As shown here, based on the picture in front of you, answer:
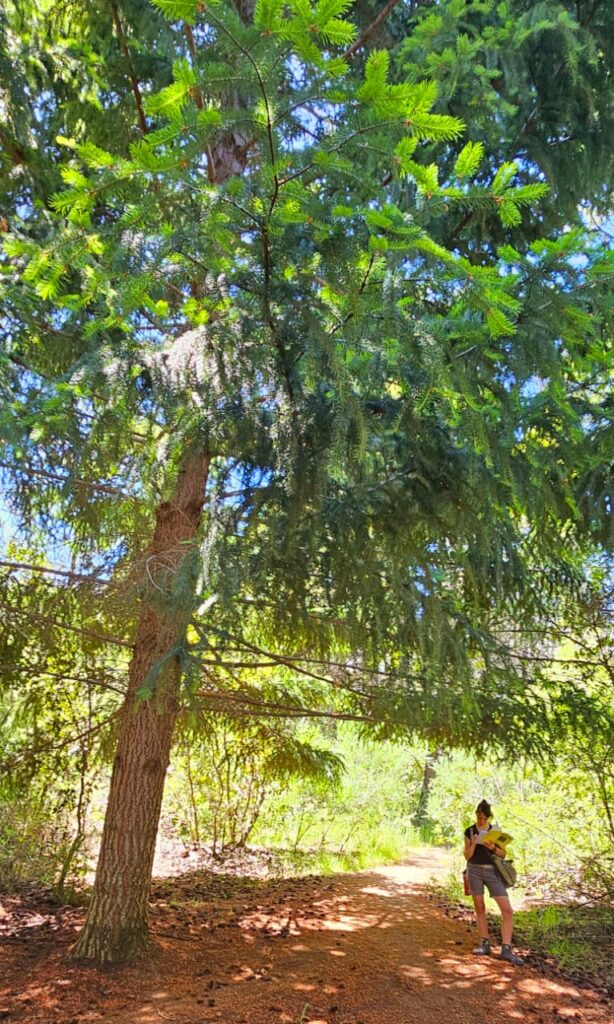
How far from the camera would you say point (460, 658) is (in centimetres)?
402

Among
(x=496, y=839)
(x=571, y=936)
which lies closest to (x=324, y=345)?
(x=496, y=839)

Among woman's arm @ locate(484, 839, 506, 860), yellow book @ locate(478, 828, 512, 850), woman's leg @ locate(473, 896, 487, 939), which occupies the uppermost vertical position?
yellow book @ locate(478, 828, 512, 850)

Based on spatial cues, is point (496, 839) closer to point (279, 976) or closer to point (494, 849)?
point (494, 849)

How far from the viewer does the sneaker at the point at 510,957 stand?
4941mm

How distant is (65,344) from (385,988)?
461 centimetres

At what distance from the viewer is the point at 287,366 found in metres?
3.11

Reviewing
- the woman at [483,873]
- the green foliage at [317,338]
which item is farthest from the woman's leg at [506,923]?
the green foliage at [317,338]

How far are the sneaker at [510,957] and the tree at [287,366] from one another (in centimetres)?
157

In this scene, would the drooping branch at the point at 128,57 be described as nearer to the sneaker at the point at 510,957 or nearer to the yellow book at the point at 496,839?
the yellow book at the point at 496,839

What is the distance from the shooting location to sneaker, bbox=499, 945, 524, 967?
494 centimetres

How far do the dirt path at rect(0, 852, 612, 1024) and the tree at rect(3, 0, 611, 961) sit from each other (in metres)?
0.45

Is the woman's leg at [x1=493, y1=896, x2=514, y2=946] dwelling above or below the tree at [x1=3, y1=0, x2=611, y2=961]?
below

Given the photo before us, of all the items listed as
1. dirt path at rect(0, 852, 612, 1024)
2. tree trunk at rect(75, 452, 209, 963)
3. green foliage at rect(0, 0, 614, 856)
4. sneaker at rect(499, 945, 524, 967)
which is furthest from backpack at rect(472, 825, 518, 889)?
tree trunk at rect(75, 452, 209, 963)

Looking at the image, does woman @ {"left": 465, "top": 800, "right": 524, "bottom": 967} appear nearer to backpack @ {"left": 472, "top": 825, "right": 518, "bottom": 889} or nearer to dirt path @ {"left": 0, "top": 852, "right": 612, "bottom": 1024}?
backpack @ {"left": 472, "top": 825, "right": 518, "bottom": 889}
